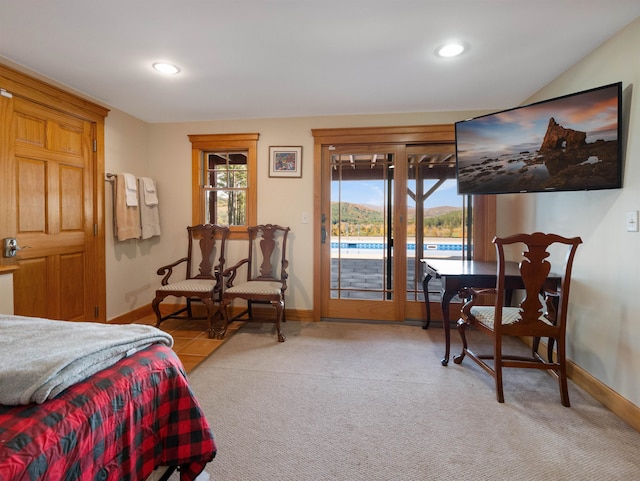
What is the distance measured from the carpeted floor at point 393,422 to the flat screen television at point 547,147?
144cm

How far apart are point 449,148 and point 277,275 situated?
7.72 feet

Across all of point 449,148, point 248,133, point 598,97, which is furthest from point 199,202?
point 598,97

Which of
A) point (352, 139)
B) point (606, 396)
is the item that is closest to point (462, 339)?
point (606, 396)

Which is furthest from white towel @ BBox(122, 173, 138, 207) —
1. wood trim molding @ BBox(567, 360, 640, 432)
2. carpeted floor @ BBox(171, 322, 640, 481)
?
wood trim molding @ BBox(567, 360, 640, 432)

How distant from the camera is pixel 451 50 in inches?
82.2

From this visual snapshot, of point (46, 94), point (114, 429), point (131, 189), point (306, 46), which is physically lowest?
point (114, 429)

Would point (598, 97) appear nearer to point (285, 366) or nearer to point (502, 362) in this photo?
point (502, 362)

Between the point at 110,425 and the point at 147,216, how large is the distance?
296 cm

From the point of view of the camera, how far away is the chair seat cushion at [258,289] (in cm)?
290

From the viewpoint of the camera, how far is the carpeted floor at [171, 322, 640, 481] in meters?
1.41

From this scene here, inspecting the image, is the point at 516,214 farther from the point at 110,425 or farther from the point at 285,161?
the point at 110,425

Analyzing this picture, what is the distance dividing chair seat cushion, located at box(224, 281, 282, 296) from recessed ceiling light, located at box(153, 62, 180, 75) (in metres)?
1.92

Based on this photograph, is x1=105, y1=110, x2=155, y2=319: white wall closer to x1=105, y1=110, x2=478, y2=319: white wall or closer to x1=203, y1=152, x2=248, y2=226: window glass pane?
x1=105, y1=110, x2=478, y2=319: white wall

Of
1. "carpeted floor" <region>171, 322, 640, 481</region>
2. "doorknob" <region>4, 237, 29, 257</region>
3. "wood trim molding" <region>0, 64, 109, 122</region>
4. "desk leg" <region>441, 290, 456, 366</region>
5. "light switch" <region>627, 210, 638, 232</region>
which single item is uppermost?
"wood trim molding" <region>0, 64, 109, 122</region>
